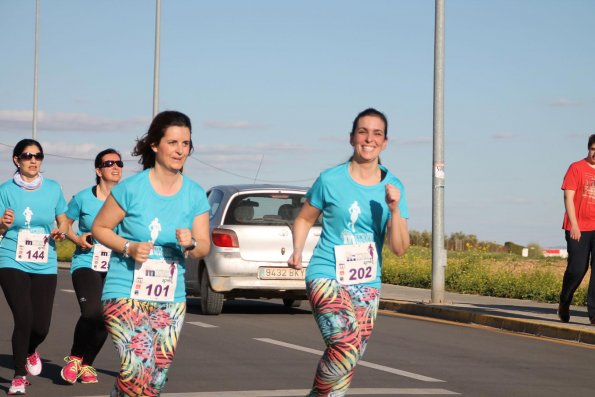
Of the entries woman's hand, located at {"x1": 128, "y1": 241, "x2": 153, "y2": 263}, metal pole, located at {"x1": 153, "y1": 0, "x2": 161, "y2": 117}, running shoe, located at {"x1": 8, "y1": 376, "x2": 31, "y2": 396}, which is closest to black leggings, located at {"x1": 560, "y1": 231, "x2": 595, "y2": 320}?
running shoe, located at {"x1": 8, "y1": 376, "x2": 31, "y2": 396}

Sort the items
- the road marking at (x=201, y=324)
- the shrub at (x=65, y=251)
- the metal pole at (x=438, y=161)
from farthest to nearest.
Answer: the shrub at (x=65, y=251) → the metal pole at (x=438, y=161) → the road marking at (x=201, y=324)

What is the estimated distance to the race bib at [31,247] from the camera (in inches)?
394

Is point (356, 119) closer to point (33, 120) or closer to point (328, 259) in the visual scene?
point (328, 259)

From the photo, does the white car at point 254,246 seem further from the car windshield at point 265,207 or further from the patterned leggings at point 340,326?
the patterned leggings at point 340,326

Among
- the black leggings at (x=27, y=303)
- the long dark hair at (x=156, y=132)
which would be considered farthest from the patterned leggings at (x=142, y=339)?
the black leggings at (x=27, y=303)

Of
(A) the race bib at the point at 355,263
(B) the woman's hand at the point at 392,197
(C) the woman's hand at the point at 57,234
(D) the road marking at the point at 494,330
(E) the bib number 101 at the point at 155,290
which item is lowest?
(D) the road marking at the point at 494,330

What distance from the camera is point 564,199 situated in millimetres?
14531

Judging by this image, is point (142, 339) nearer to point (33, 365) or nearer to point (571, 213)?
point (33, 365)

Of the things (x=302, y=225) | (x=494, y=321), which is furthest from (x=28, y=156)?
(x=494, y=321)

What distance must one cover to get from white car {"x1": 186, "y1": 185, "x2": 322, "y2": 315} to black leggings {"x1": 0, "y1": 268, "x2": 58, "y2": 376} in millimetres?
6318

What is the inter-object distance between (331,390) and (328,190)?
1.11 m

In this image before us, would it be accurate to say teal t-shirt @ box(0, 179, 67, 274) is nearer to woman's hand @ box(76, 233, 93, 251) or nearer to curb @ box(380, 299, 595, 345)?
woman's hand @ box(76, 233, 93, 251)

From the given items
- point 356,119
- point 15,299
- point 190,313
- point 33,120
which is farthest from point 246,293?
point 33,120

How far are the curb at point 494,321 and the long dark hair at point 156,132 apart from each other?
324 inches
